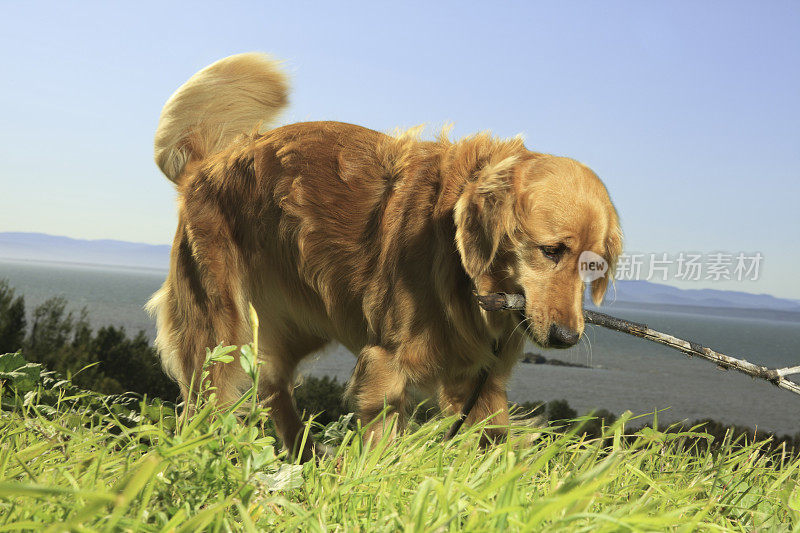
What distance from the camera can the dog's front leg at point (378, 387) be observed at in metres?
2.67

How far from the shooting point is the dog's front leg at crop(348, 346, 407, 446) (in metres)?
2.67

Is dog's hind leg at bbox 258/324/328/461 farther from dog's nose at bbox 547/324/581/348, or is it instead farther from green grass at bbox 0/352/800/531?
dog's nose at bbox 547/324/581/348

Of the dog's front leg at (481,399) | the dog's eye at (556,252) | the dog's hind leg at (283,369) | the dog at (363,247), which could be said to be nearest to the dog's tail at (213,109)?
the dog at (363,247)

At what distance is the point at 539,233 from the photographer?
244cm

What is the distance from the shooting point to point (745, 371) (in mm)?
2498

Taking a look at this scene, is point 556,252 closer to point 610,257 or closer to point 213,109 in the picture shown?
point 610,257

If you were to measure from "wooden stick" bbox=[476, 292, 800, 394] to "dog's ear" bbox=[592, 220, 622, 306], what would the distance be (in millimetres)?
176

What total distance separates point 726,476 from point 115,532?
2066mm

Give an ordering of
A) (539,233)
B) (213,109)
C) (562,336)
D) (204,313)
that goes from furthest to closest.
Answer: (213,109) < (204,313) < (539,233) < (562,336)

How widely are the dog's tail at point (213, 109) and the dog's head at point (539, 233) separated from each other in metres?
1.81

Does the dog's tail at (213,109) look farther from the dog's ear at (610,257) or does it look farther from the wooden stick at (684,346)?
the dog's ear at (610,257)

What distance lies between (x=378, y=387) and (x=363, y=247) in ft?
2.22

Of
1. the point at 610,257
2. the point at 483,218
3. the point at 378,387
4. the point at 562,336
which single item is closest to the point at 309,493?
the point at 378,387

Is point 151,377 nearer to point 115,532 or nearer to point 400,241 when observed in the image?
point 400,241
